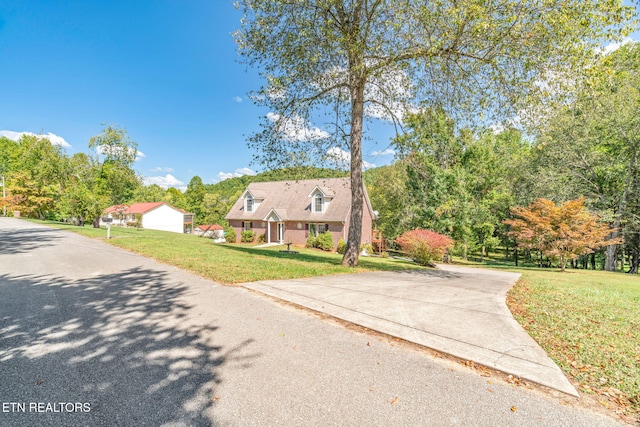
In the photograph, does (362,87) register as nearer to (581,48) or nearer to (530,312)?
(581,48)

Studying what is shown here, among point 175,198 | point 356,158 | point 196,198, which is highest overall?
point 175,198

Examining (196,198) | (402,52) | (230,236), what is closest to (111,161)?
(230,236)

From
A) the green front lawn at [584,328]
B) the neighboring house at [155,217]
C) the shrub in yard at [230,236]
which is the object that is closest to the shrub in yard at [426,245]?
the green front lawn at [584,328]

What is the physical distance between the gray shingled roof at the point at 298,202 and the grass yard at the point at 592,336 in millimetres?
19461

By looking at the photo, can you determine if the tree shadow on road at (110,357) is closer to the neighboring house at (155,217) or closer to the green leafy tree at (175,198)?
the neighboring house at (155,217)

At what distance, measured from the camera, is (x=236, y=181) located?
88.2 metres

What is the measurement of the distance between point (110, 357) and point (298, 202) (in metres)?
26.7

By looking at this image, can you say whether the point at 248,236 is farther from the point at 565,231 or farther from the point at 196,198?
the point at 196,198

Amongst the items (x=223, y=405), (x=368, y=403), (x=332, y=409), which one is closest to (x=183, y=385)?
(x=223, y=405)

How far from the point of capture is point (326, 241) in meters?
25.3

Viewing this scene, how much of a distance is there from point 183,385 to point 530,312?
583cm

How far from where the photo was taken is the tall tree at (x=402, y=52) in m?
6.69

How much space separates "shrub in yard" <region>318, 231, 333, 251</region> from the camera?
2523cm

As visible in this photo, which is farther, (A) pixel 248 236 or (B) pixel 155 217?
(B) pixel 155 217
